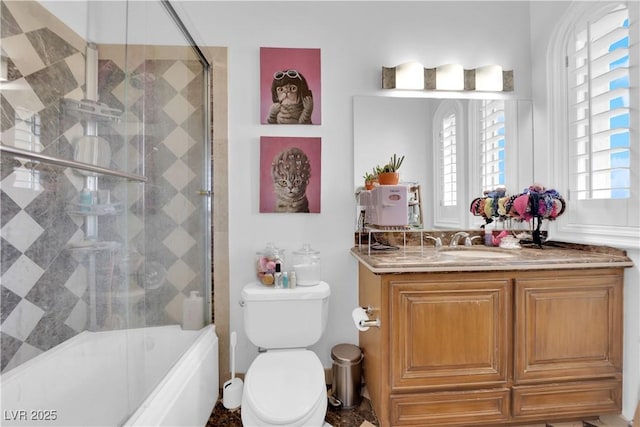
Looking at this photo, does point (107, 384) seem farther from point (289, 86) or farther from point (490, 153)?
point (490, 153)

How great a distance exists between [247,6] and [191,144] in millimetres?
939

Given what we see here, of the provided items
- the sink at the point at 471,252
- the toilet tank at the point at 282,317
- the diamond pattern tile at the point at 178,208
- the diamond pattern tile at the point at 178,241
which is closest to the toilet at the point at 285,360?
the toilet tank at the point at 282,317

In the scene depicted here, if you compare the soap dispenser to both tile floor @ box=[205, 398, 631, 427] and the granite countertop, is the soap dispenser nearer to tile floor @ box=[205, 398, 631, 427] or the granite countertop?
tile floor @ box=[205, 398, 631, 427]

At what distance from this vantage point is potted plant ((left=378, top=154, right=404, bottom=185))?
1.79 m

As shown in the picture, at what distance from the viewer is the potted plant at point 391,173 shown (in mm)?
1785

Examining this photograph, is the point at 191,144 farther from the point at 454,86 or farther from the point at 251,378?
the point at 454,86

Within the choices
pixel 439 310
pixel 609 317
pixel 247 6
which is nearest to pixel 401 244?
pixel 439 310

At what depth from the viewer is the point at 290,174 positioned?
74.7 inches

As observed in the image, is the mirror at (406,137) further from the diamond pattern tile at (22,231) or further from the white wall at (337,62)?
the diamond pattern tile at (22,231)

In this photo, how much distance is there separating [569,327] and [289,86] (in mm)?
1932

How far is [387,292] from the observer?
1.40 meters

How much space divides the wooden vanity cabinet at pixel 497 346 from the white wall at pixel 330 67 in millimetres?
520

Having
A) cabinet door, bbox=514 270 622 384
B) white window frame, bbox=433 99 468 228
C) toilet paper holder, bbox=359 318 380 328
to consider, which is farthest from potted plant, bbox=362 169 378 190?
cabinet door, bbox=514 270 622 384

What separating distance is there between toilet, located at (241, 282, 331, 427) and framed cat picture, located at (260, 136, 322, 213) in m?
0.48
